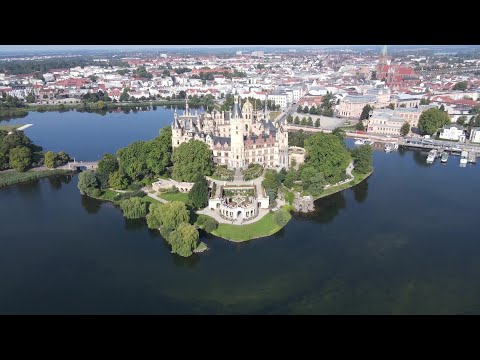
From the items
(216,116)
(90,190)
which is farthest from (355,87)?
(90,190)

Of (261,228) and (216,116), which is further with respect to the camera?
(216,116)

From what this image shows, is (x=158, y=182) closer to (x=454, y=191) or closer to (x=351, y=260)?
(x=351, y=260)

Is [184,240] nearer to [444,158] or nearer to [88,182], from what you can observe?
[88,182]

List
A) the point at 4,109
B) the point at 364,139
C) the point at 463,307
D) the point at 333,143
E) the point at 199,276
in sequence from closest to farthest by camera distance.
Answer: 1. the point at 463,307
2. the point at 199,276
3. the point at 333,143
4. the point at 364,139
5. the point at 4,109

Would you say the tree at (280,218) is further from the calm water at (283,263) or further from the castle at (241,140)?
the castle at (241,140)

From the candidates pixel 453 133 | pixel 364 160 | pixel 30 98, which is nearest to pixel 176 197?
pixel 364 160


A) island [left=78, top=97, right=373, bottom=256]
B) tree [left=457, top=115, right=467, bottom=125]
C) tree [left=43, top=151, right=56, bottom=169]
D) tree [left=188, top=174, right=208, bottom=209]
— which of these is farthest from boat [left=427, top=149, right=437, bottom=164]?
tree [left=43, top=151, right=56, bottom=169]

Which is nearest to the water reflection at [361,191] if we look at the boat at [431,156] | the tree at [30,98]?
the boat at [431,156]
